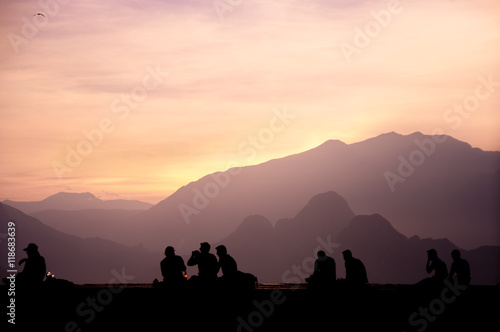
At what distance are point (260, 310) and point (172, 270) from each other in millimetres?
3712

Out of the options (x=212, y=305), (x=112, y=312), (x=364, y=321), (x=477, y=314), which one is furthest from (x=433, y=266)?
(x=112, y=312)

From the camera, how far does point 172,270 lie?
66.9 ft

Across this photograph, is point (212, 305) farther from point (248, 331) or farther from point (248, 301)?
point (248, 331)

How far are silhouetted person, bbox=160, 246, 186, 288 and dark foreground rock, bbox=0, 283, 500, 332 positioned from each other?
34cm

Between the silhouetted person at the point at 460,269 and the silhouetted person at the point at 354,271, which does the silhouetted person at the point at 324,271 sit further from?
the silhouetted person at the point at 460,269

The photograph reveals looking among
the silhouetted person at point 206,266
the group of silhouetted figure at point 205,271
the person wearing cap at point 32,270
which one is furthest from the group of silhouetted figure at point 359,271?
the person wearing cap at point 32,270

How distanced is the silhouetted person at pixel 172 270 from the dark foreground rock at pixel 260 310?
342 millimetres

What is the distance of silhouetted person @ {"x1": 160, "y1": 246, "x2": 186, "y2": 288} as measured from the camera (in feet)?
66.6

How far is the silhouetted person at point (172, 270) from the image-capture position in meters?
20.3

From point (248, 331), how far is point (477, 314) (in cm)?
741

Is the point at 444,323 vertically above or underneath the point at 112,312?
underneath

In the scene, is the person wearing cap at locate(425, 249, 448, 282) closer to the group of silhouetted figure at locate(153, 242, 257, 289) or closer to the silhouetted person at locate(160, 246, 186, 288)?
the group of silhouetted figure at locate(153, 242, 257, 289)

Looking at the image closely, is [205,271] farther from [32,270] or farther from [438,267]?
[438,267]

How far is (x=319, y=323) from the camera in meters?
17.6
